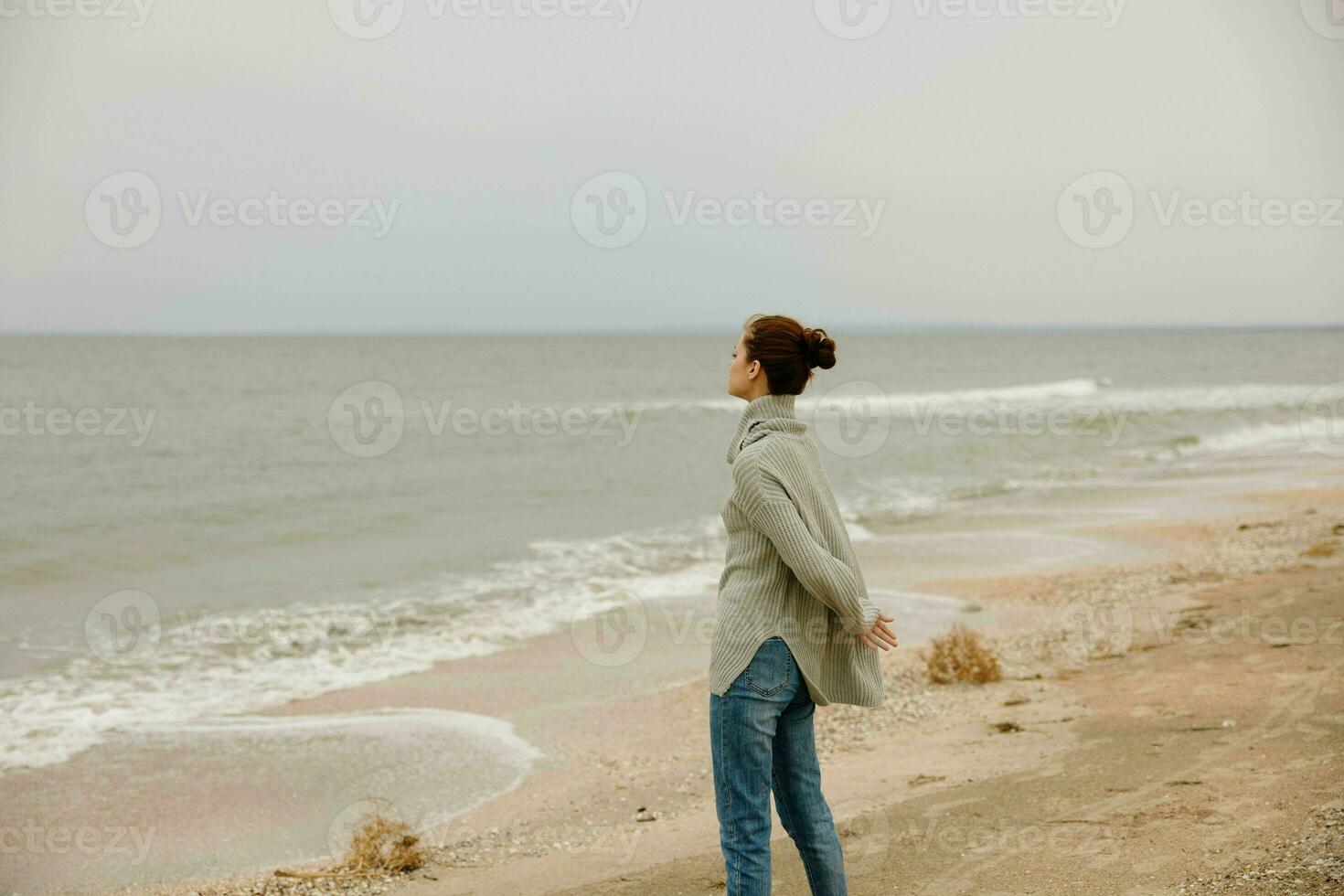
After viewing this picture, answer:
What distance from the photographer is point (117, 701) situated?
8.05m

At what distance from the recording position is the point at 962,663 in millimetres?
7328

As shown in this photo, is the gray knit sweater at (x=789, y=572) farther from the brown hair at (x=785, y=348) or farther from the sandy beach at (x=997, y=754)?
the sandy beach at (x=997, y=754)

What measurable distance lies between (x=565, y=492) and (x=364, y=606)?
8.40 meters

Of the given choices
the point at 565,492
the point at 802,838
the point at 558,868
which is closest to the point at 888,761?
the point at 558,868

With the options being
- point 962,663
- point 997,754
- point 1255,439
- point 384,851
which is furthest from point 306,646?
point 1255,439

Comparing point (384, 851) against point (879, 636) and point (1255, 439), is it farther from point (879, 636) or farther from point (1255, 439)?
point (1255, 439)

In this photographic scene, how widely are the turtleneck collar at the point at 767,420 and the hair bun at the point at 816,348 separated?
13 centimetres

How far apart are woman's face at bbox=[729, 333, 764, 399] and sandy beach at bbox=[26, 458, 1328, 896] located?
2.18 meters

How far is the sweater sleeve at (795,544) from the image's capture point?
2828 mm

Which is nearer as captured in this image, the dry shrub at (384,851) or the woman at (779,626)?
the woman at (779,626)

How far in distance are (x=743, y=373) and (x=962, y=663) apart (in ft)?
16.4

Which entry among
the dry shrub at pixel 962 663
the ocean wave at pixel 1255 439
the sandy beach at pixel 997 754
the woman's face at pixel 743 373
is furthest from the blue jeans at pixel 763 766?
the ocean wave at pixel 1255 439

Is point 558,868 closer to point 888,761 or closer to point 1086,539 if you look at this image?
point 888,761

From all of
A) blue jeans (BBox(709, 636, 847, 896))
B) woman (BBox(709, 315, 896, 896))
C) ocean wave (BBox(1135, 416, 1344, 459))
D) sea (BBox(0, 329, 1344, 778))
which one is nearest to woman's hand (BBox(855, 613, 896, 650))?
woman (BBox(709, 315, 896, 896))
